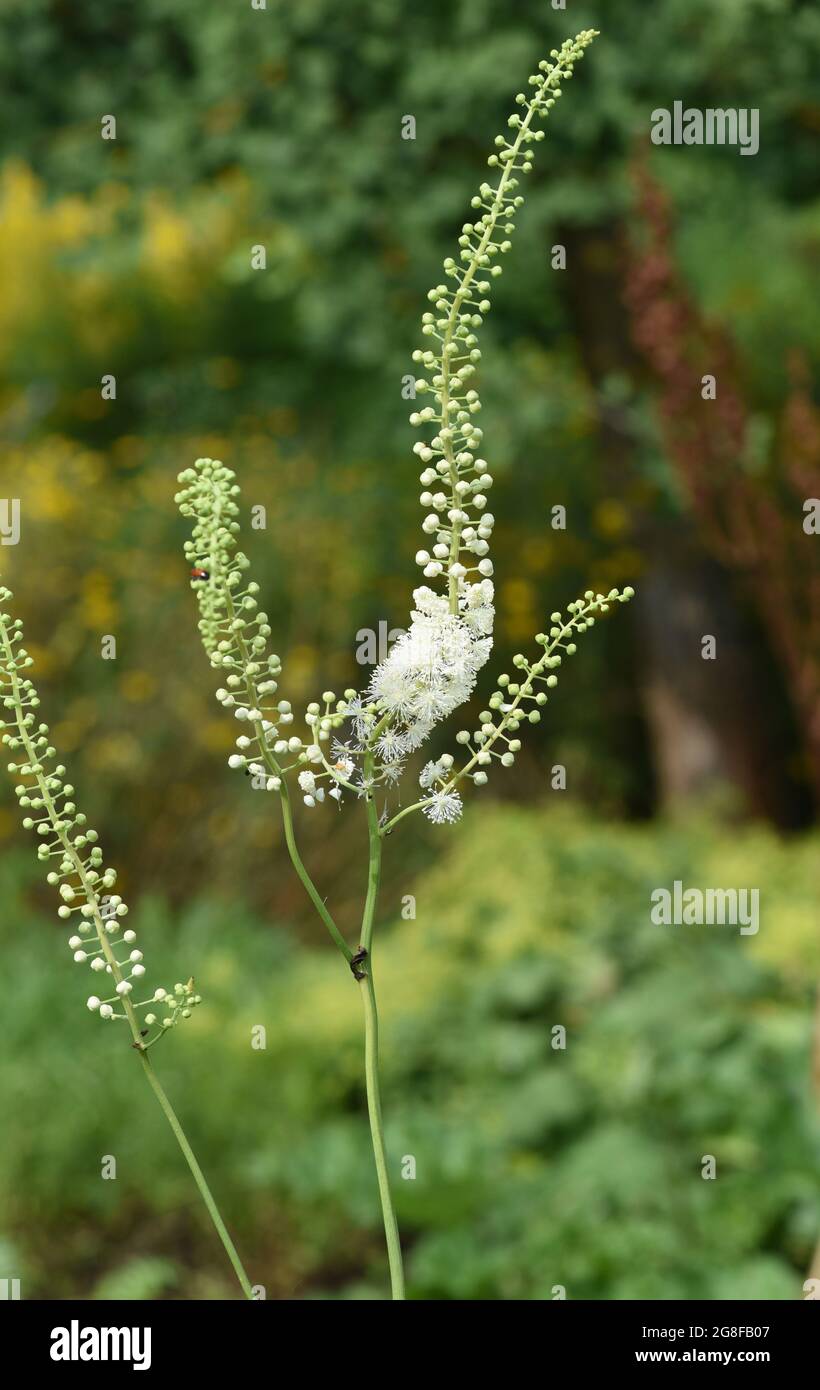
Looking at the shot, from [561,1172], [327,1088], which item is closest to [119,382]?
[327,1088]

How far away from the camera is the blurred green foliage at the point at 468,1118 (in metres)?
3.31

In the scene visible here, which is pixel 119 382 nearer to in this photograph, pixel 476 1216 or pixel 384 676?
pixel 476 1216

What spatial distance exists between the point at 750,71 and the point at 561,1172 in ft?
13.5

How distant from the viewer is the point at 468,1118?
13.4 ft

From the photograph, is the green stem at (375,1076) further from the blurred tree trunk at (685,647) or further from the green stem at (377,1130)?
the blurred tree trunk at (685,647)

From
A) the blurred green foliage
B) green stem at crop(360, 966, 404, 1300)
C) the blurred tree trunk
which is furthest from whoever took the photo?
the blurred tree trunk

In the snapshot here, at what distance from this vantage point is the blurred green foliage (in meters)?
3.31

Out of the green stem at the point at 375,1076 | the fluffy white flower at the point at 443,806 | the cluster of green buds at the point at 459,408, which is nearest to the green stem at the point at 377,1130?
the green stem at the point at 375,1076

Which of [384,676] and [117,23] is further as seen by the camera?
[117,23]

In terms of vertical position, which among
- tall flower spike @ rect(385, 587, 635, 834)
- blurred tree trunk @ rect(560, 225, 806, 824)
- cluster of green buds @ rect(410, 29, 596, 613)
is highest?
blurred tree trunk @ rect(560, 225, 806, 824)

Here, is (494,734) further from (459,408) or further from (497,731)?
(459,408)

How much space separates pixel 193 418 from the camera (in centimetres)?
888

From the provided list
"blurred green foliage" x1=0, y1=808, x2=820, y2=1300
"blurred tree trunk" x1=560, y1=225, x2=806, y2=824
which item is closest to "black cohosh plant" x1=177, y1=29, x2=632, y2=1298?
"blurred green foliage" x1=0, y1=808, x2=820, y2=1300

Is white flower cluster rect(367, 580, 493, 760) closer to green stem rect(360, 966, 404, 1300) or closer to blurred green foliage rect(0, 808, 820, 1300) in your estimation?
green stem rect(360, 966, 404, 1300)
